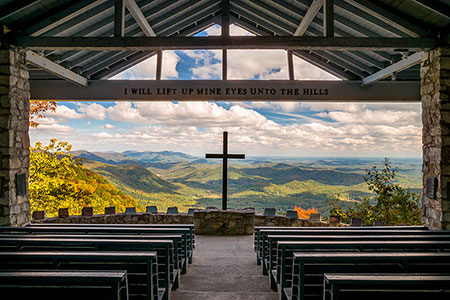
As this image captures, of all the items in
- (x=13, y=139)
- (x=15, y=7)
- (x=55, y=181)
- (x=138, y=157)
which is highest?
(x=15, y=7)

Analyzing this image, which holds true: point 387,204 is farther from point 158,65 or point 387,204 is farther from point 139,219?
point 158,65

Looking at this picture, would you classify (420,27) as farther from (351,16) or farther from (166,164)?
(166,164)

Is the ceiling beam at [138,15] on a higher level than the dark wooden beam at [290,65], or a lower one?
higher

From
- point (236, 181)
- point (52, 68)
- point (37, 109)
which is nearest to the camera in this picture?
point (52, 68)

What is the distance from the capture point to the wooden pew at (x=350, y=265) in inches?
96.9

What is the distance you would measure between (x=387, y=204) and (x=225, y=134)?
4.63 metres

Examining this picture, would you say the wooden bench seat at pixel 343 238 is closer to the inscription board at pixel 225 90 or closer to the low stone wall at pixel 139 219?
the inscription board at pixel 225 90

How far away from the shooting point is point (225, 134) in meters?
8.58

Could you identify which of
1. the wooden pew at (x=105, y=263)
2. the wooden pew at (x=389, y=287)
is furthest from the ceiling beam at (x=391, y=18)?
the wooden pew at (x=105, y=263)

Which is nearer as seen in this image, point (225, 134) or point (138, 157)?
point (225, 134)

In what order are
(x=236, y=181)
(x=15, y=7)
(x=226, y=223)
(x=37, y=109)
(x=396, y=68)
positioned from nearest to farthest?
(x=15, y=7) → (x=396, y=68) → (x=226, y=223) → (x=37, y=109) → (x=236, y=181)

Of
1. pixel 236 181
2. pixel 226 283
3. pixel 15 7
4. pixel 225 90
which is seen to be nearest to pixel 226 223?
pixel 225 90

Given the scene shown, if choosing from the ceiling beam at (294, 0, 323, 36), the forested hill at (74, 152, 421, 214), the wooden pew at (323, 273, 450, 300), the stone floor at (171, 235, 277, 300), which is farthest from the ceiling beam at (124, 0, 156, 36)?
the forested hill at (74, 152, 421, 214)

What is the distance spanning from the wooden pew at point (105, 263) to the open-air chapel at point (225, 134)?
0.01 metres
